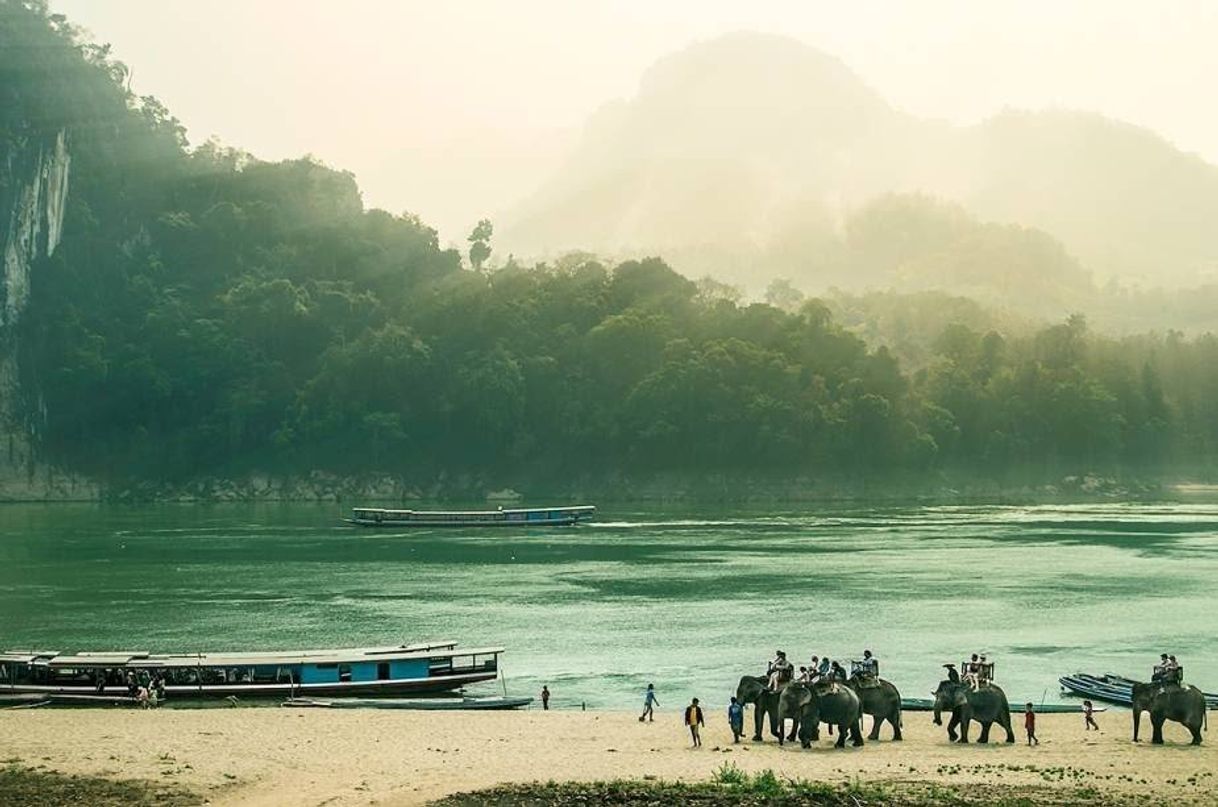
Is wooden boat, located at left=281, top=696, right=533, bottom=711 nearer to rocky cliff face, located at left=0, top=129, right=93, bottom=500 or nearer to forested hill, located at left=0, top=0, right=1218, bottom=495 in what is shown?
forested hill, located at left=0, top=0, right=1218, bottom=495

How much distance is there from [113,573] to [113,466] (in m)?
79.9

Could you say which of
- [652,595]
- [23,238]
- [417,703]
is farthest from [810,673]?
[23,238]

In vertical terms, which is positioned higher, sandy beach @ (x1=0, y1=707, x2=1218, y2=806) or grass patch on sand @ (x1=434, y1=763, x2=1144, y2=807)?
grass patch on sand @ (x1=434, y1=763, x2=1144, y2=807)

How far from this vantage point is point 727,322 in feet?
536

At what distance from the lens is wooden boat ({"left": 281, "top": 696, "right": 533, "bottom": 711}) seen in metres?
42.7

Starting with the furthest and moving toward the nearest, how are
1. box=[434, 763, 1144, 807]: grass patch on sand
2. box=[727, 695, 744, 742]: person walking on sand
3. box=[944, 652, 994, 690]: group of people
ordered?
box=[944, 652, 994, 690]: group of people → box=[727, 695, 744, 742]: person walking on sand → box=[434, 763, 1144, 807]: grass patch on sand

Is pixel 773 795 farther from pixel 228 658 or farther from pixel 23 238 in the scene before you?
pixel 23 238

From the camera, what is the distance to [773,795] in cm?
2875

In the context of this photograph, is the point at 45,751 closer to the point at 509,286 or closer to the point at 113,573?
the point at 113,573

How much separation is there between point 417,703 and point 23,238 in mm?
133510

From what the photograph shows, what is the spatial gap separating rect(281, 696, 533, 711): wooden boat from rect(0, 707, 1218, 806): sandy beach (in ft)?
6.26

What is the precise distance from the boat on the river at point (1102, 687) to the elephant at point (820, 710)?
11406 mm

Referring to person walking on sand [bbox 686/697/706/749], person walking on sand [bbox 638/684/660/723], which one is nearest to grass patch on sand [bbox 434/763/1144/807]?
person walking on sand [bbox 686/697/706/749]

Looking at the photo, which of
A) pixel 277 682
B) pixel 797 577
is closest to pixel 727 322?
pixel 797 577
